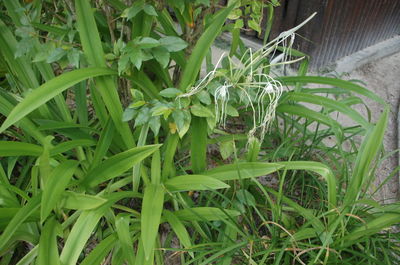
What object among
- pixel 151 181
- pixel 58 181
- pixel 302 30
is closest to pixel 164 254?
pixel 151 181

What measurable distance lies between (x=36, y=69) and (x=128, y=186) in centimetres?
61

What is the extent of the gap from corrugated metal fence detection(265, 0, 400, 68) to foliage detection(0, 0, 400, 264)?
1127 mm

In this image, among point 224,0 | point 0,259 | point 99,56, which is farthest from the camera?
point 224,0

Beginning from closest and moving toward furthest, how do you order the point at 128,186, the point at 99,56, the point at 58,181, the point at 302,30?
the point at 58,181 < the point at 99,56 < the point at 128,186 < the point at 302,30

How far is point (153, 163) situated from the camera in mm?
1146

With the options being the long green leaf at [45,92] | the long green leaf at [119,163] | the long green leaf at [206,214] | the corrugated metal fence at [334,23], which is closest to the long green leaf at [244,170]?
the long green leaf at [206,214]

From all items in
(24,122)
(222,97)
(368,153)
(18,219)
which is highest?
(222,97)

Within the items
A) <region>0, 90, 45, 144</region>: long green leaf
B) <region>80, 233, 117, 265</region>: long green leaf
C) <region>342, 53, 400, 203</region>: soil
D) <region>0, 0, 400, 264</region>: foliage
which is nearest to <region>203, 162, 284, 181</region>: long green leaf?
<region>0, 0, 400, 264</region>: foliage

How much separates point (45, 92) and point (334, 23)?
208 centimetres

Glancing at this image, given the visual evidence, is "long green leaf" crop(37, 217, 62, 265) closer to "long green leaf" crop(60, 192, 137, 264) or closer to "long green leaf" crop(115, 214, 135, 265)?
"long green leaf" crop(60, 192, 137, 264)

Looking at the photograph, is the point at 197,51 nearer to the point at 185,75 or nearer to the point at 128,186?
the point at 185,75

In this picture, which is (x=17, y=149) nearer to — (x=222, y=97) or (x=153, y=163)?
(x=153, y=163)

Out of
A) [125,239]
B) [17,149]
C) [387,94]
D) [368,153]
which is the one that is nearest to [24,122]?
[17,149]

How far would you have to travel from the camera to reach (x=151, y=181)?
→ 116 centimetres
